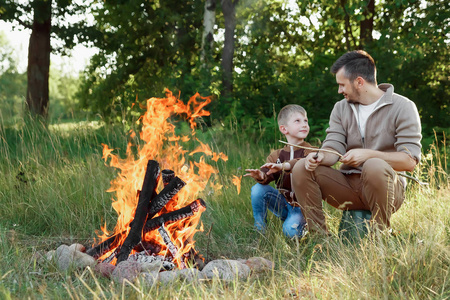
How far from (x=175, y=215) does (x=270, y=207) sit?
40.8 inches

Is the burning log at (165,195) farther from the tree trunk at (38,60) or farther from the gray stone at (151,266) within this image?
the tree trunk at (38,60)

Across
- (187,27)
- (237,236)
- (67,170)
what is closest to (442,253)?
(237,236)

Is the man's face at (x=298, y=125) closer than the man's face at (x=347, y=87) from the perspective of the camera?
No

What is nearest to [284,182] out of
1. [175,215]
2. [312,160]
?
[312,160]

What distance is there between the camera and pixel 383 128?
3893 millimetres

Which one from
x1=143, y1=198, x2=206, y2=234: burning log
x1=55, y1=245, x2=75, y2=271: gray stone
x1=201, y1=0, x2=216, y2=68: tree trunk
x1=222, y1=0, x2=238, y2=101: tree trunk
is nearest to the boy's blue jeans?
x1=143, y1=198, x2=206, y2=234: burning log

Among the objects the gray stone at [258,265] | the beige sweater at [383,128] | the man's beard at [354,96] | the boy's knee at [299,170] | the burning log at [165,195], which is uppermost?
the man's beard at [354,96]

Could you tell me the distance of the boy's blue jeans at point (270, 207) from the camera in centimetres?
418

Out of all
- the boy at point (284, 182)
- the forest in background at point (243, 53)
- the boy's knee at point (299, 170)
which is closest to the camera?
the boy's knee at point (299, 170)

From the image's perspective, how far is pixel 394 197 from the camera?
12.3 feet

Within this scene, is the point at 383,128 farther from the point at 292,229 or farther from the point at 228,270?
the point at 228,270

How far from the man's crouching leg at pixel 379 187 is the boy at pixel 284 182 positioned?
0.65m

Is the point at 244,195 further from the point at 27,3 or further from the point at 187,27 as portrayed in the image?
the point at 187,27

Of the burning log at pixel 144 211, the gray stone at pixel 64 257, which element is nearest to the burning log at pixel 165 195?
the burning log at pixel 144 211
